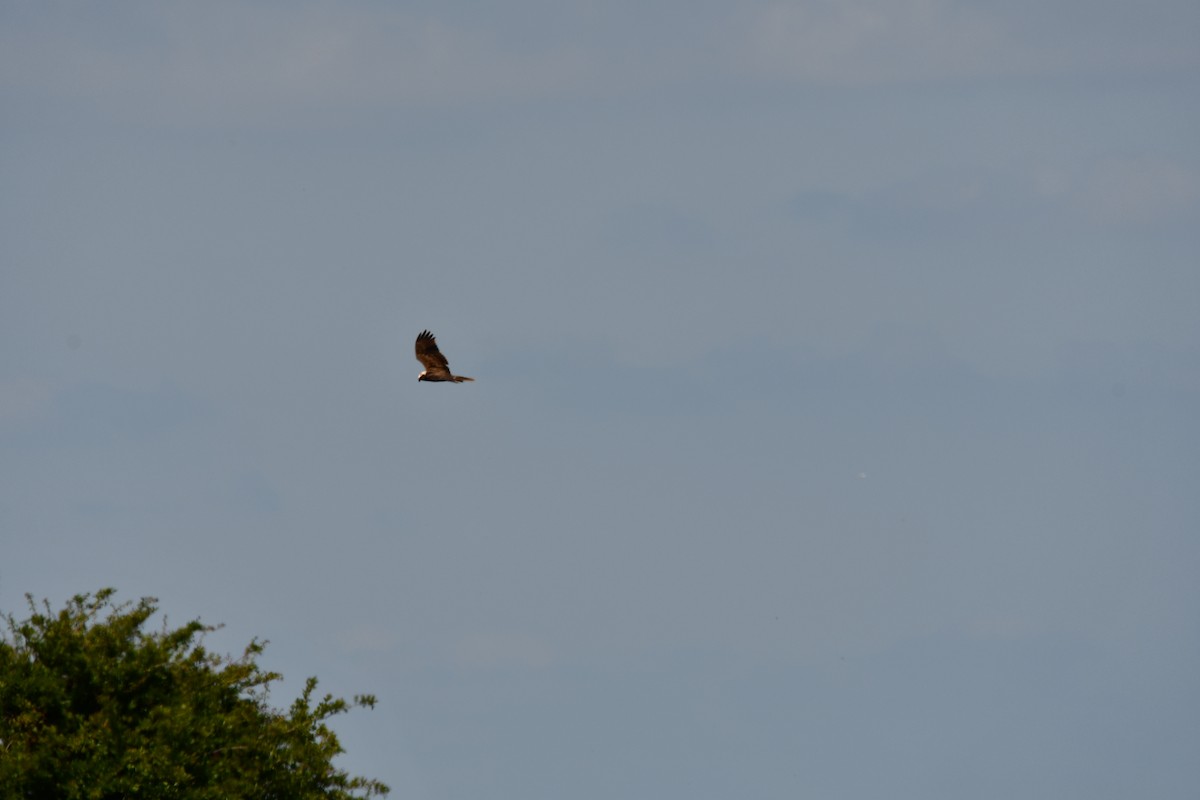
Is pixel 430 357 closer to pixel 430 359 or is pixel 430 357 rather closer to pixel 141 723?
pixel 430 359

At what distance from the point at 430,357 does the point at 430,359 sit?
4 centimetres

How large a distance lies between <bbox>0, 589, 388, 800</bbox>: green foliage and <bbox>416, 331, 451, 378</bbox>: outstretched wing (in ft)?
23.1

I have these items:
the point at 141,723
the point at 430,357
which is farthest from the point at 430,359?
the point at 141,723

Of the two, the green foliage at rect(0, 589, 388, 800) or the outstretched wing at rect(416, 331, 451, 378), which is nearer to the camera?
the green foliage at rect(0, 589, 388, 800)

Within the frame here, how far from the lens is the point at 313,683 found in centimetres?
3697

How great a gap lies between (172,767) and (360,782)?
16.0 feet

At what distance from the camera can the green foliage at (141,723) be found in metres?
32.4

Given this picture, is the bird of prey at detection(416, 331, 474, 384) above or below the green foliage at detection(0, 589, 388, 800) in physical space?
above

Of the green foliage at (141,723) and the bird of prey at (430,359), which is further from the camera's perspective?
the bird of prey at (430,359)

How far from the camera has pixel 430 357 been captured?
41.6 metres

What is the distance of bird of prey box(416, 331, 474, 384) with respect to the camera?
41.5 meters

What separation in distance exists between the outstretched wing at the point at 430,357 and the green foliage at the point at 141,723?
7045mm

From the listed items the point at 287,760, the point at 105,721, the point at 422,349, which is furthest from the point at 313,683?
the point at 422,349

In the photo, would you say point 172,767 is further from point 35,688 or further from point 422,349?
point 422,349
